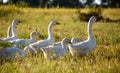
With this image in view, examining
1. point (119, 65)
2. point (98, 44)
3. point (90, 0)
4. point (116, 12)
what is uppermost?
point (119, 65)

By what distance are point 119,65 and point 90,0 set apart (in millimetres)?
58201

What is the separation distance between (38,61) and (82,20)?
1473 centimetres

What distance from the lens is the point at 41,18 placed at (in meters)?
23.8

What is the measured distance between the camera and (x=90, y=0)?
216 ft

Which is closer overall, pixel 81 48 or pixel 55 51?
pixel 55 51

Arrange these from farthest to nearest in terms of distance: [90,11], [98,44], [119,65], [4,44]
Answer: [90,11]
[98,44]
[4,44]
[119,65]

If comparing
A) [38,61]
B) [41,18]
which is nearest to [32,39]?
[38,61]

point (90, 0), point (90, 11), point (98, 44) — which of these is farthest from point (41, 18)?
point (90, 0)

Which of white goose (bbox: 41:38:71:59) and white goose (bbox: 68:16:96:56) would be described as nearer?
white goose (bbox: 41:38:71:59)

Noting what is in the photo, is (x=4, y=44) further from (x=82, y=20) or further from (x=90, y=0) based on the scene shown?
(x=90, y=0)

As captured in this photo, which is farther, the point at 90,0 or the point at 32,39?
the point at 90,0

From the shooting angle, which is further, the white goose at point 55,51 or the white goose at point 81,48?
the white goose at point 81,48

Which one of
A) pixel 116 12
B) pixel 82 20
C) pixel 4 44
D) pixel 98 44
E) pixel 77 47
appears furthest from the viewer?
pixel 116 12

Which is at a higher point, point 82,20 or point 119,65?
point 119,65
